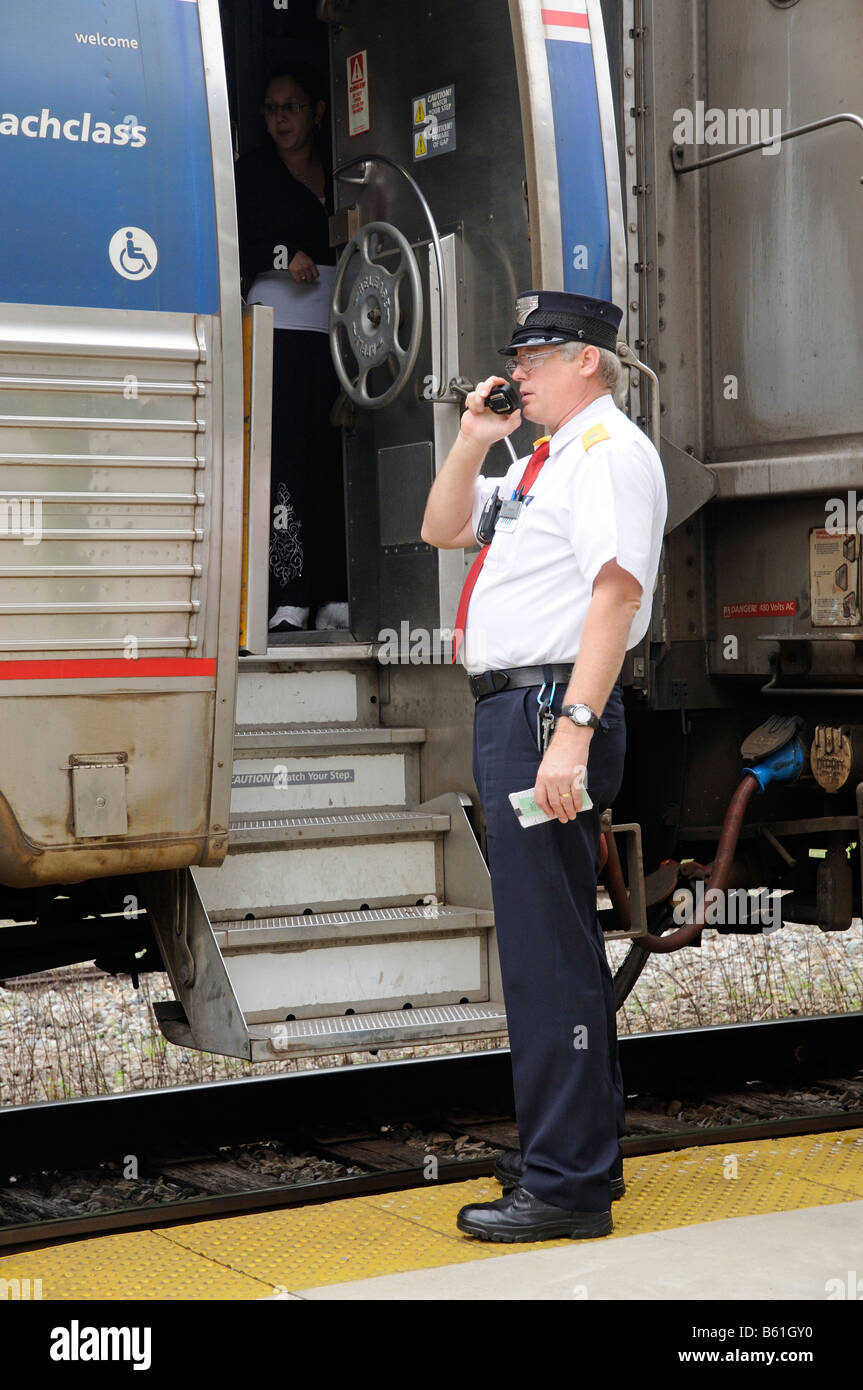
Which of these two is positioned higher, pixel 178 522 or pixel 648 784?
pixel 178 522

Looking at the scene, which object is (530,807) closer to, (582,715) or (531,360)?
(582,715)

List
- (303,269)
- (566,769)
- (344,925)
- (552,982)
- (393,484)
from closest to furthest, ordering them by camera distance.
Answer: (566,769) → (552,982) → (344,925) → (393,484) → (303,269)

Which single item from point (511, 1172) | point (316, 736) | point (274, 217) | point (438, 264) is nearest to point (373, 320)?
point (438, 264)

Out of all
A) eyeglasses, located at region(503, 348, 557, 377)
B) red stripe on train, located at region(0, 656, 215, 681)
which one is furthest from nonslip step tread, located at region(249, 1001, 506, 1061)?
eyeglasses, located at region(503, 348, 557, 377)

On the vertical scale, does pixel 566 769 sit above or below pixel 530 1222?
above

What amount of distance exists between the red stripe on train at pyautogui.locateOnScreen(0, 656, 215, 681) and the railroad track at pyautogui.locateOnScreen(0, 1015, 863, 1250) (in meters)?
1.25

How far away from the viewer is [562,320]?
3455 mm

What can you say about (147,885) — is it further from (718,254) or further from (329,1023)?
(718,254)

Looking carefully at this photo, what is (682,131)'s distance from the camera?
4938 mm

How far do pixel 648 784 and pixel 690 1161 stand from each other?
1.52 m

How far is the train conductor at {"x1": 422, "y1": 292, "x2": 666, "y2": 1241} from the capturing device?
134 inches

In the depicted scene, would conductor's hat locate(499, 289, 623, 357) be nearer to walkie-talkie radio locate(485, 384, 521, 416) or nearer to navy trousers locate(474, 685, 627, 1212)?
walkie-talkie radio locate(485, 384, 521, 416)

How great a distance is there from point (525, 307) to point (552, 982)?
4.61ft
